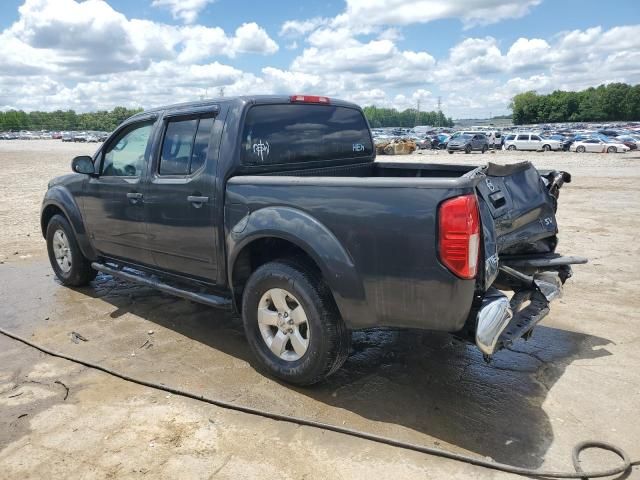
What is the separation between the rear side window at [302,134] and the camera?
4129mm

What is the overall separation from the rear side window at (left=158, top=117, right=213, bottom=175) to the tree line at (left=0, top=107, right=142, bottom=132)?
510ft

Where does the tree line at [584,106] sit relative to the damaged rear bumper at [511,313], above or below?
above

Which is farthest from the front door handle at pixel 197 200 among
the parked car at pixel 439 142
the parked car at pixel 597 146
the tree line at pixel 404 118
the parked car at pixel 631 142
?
the tree line at pixel 404 118

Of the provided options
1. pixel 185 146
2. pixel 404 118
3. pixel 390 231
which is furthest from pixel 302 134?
pixel 404 118

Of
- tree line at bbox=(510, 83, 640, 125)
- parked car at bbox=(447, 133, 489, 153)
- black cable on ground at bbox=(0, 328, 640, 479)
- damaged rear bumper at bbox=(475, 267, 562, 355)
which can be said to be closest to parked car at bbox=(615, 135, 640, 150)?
parked car at bbox=(447, 133, 489, 153)

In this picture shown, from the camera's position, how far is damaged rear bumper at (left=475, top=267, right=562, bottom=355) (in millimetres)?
2941

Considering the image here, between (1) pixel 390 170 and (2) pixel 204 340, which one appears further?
(1) pixel 390 170

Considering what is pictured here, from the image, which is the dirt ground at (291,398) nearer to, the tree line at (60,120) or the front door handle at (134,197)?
the front door handle at (134,197)

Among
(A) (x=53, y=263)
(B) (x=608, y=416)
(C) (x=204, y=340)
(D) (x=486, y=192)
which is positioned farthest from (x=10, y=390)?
(B) (x=608, y=416)

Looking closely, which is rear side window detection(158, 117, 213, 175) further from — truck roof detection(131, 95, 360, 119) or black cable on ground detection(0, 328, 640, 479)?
black cable on ground detection(0, 328, 640, 479)

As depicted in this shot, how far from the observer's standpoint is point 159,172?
4.58 meters

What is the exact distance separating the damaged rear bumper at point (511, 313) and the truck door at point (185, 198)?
210 cm

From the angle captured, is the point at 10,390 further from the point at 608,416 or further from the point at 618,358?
the point at 618,358

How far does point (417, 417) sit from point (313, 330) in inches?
33.6
